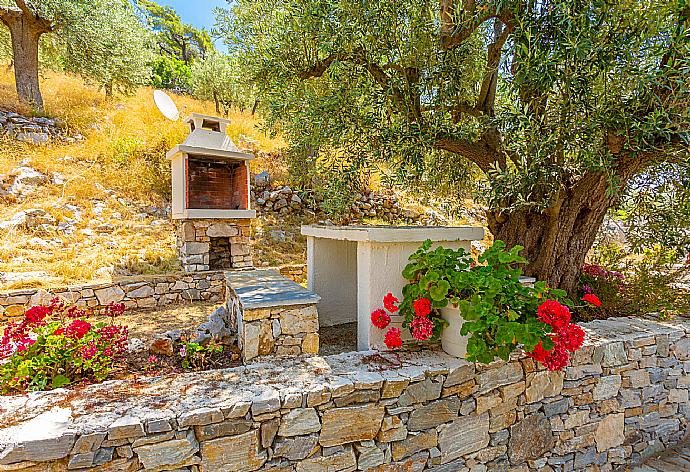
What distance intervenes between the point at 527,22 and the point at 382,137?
194cm

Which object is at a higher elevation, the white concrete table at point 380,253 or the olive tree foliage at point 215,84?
the olive tree foliage at point 215,84

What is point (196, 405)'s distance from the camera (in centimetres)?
223

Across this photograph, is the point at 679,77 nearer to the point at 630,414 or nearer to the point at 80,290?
the point at 630,414

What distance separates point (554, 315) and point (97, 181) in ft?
33.9

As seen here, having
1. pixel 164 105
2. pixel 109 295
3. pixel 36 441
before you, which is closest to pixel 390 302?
pixel 36 441

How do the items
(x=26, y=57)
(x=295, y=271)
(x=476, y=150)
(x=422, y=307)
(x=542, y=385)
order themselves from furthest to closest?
(x=26, y=57) < (x=295, y=271) < (x=476, y=150) < (x=542, y=385) < (x=422, y=307)

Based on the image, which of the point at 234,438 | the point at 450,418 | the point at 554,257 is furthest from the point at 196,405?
the point at 554,257

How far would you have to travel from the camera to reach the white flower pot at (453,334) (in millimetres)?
3000

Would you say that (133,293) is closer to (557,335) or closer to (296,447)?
(296,447)

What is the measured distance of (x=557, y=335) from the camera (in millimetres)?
2805

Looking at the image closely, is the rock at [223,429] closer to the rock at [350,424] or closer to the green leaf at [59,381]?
the rock at [350,424]

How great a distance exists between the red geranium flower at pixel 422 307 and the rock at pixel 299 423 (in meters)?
1.12

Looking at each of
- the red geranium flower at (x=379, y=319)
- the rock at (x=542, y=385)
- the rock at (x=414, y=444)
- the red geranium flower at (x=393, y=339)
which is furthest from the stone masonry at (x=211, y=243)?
the rock at (x=542, y=385)

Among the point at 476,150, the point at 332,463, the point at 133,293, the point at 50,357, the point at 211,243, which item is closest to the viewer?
the point at 332,463
